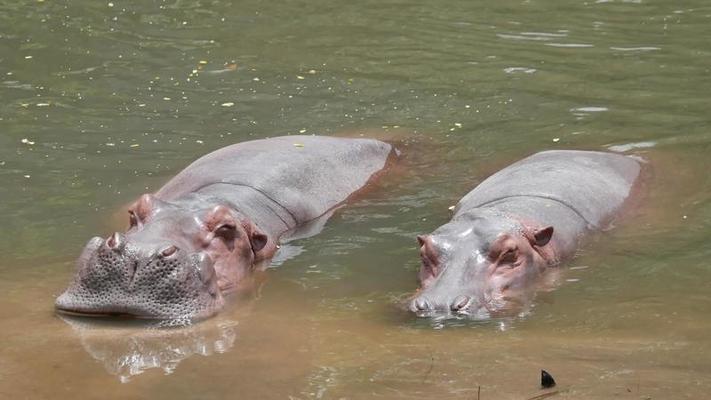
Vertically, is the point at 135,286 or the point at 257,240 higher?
A: the point at 135,286

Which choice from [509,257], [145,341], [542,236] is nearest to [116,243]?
[145,341]

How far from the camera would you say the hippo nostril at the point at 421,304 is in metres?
7.04

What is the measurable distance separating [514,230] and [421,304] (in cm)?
100

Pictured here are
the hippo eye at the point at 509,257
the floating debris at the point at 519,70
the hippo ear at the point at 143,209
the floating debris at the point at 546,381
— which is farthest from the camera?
the floating debris at the point at 519,70

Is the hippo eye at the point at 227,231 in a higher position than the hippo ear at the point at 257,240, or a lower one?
higher

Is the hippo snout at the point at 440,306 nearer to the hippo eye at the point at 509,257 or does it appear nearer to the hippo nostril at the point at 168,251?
the hippo eye at the point at 509,257

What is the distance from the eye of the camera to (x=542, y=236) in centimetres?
783

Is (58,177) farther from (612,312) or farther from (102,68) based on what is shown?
(612,312)

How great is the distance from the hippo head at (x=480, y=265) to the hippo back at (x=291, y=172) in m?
1.58

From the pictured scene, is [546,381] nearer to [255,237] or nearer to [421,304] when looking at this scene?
[421,304]

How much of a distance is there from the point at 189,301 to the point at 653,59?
Answer: 6957mm

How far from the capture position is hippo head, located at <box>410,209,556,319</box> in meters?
7.12

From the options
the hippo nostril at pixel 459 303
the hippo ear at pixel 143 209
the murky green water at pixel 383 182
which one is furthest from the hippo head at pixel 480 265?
the hippo ear at pixel 143 209

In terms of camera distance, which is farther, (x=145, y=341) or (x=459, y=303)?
(x=459, y=303)
